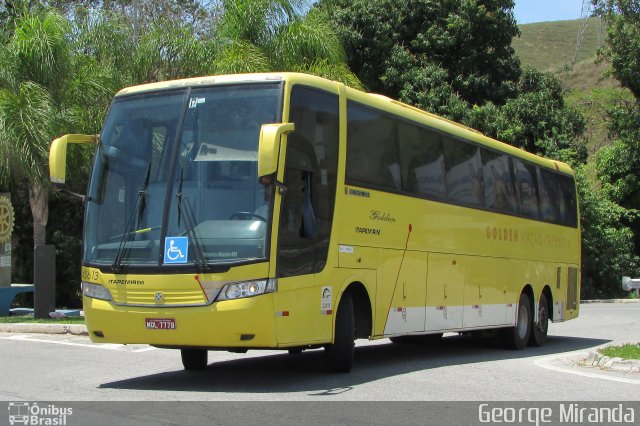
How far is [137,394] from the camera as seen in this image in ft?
31.7

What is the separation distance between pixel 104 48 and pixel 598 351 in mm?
14429

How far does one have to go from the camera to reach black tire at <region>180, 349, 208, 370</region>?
11.8 metres

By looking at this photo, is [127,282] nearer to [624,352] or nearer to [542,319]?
[624,352]

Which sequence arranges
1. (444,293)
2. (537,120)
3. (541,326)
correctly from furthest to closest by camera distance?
1. (537,120)
2. (541,326)
3. (444,293)

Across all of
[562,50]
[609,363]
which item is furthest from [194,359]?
[562,50]

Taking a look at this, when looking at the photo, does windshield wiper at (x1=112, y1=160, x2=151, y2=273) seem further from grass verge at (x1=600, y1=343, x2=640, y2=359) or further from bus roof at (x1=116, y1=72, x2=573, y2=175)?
grass verge at (x1=600, y1=343, x2=640, y2=359)

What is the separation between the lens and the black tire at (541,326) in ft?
56.8

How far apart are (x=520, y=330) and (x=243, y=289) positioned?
8759 mm

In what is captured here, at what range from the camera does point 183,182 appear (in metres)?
9.88

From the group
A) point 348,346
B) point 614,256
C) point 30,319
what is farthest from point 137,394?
point 614,256

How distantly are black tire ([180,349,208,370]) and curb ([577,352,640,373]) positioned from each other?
5447 millimetres

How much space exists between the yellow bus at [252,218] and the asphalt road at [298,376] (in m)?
0.56

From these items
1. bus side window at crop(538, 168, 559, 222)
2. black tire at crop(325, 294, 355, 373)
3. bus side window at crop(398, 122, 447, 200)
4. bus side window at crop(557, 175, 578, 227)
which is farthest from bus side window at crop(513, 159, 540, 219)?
black tire at crop(325, 294, 355, 373)
